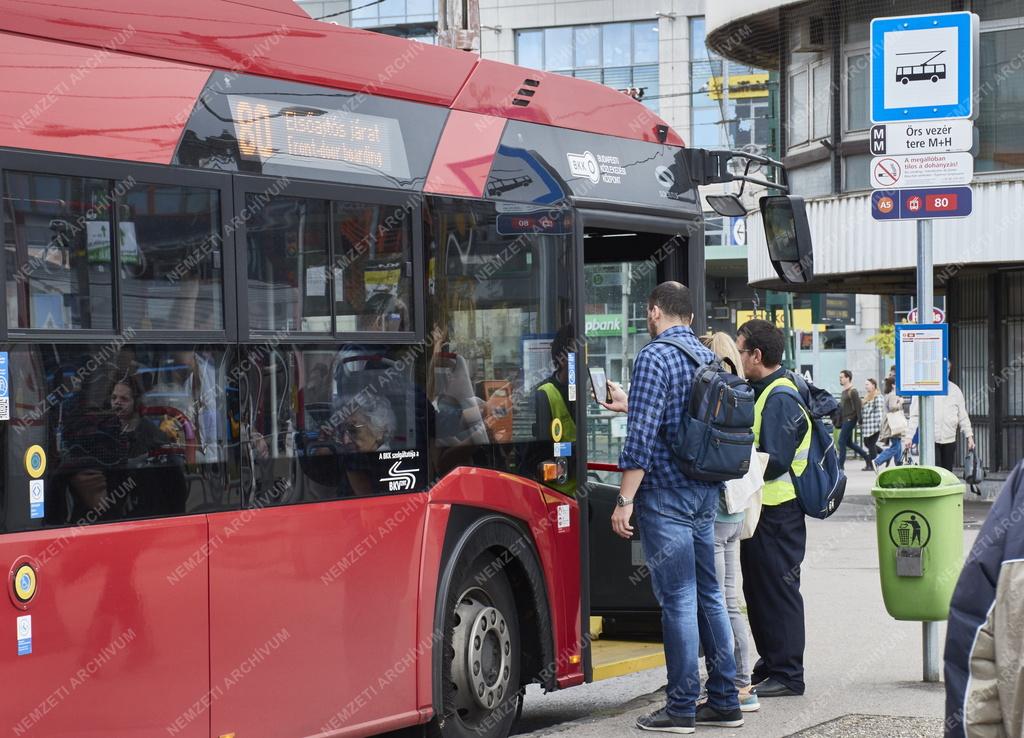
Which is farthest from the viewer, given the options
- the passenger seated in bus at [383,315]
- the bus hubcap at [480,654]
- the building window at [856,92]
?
the building window at [856,92]

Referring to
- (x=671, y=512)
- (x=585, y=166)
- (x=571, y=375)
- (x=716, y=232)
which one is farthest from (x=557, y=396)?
(x=716, y=232)

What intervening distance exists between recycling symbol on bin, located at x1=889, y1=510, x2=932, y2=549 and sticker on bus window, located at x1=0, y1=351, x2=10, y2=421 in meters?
4.67

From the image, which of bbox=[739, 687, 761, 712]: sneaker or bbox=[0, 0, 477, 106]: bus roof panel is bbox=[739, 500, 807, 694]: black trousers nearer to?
bbox=[739, 687, 761, 712]: sneaker

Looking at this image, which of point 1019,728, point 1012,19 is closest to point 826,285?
point 1012,19

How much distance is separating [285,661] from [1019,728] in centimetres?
355

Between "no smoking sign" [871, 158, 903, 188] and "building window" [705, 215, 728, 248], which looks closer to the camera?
"no smoking sign" [871, 158, 903, 188]

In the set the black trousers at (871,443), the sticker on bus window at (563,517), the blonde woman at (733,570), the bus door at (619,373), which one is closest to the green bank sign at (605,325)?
the bus door at (619,373)

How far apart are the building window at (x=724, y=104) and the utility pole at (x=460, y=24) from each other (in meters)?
36.8

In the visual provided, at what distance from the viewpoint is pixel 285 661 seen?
17.9 ft

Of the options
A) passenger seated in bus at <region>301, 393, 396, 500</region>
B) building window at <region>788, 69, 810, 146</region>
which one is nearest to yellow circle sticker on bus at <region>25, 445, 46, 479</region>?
passenger seated in bus at <region>301, 393, 396, 500</region>

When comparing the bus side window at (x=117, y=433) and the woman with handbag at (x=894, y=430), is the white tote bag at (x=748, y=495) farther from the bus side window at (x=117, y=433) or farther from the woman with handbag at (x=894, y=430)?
the woman with handbag at (x=894, y=430)

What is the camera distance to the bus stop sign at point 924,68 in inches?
313

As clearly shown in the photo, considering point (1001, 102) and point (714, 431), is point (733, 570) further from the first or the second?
point (1001, 102)

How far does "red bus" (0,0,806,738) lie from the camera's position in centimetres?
475
